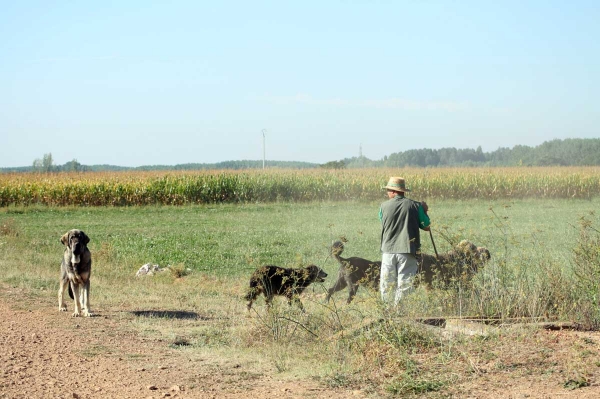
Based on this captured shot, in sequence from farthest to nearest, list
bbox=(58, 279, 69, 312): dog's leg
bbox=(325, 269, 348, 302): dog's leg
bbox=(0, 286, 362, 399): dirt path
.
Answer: bbox=(58, 279, 69, 312): dog's leg → bbox=(325, 269, 348, 302): dog's leg → bbox=(0, 286, 362, 399): dirt path

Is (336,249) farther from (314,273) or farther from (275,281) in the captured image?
(275,281)

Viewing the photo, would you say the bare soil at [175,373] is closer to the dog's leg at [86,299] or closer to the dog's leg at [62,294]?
the dog's leg at [86,299]

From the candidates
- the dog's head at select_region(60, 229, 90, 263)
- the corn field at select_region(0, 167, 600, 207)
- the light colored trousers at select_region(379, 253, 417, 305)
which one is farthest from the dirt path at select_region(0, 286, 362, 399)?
the corn field at select_region(0, 167, 600, 207)

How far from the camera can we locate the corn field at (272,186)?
41.5m

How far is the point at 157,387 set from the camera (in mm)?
6887

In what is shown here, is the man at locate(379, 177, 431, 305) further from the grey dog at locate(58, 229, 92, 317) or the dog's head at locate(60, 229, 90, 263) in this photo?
the dog's head at locate(60, 229, 90, 263)

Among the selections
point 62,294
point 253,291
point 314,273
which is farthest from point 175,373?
point 62,294

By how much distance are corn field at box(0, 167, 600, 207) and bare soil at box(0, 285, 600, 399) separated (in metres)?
33.5

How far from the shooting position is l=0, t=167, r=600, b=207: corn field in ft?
136

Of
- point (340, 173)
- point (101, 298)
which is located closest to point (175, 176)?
point (340, 173)

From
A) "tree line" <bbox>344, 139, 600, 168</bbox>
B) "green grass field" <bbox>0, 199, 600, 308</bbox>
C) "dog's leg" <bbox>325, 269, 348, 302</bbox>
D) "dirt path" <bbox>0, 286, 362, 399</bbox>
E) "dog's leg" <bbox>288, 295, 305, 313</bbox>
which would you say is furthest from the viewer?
"tree line" <bbox>344, 139, 600, 168</bbox>

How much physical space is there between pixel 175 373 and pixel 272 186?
123ft

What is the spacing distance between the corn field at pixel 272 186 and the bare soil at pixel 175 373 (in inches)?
1319

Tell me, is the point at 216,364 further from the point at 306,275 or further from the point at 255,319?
the point at 306,275
